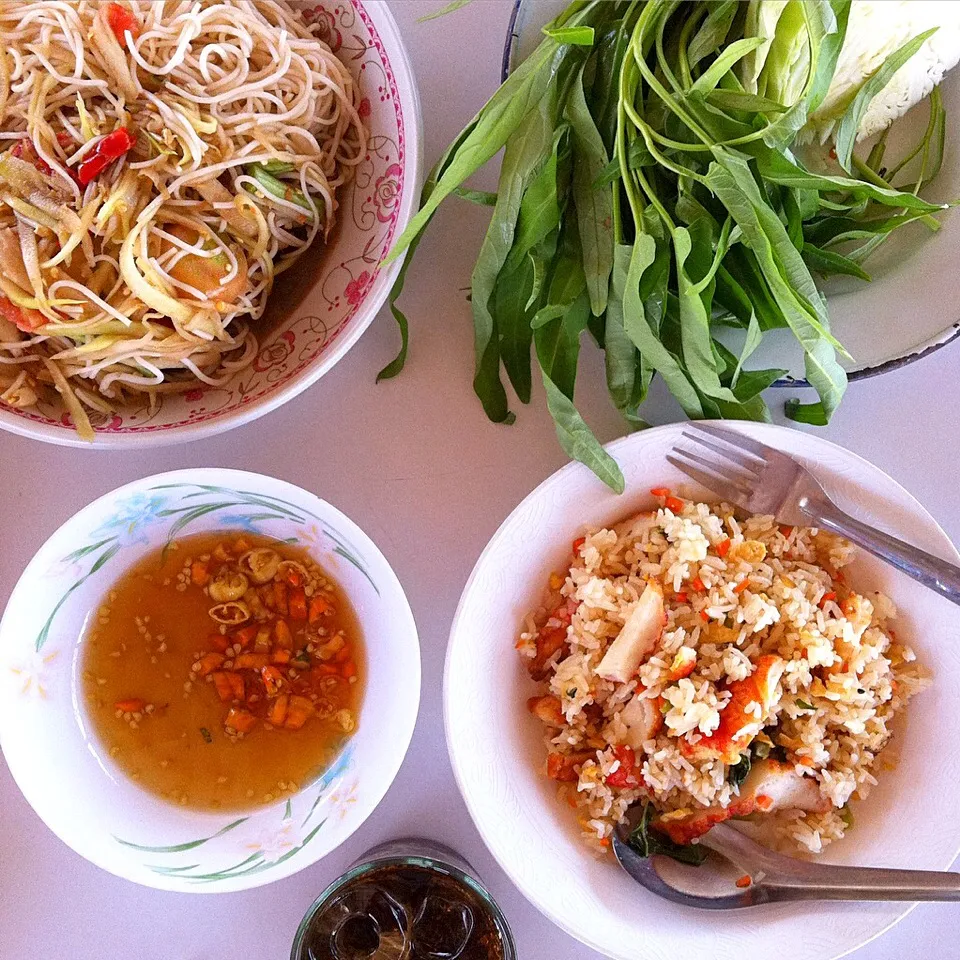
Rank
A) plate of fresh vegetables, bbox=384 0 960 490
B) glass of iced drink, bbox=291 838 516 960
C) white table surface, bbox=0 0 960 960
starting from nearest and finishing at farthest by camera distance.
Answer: plate of fresh vegetables, bbox=384 0 960 490, glass of iced drink, bbox=291 838 516 960, white table surface, bbox=0 0 960 960

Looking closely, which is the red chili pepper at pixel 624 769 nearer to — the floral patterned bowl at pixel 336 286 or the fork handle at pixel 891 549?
the fork handle at pixel 891 549

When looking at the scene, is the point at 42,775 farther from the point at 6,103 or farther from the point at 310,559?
the point at 6,103

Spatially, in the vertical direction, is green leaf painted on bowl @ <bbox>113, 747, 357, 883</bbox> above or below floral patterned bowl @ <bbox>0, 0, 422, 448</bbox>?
below

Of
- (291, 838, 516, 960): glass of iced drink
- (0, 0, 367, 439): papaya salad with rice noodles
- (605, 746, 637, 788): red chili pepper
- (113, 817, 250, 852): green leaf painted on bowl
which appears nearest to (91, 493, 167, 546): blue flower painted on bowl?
(0, 0, 367, 439): papaya salad with rice noodles

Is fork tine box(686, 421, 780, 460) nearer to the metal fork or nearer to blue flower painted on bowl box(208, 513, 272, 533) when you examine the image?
the metal fork

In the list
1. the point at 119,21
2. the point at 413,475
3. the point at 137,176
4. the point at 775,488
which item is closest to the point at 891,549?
the point at 775,488

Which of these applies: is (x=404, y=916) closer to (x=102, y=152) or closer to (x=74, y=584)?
(x=74, y=584)

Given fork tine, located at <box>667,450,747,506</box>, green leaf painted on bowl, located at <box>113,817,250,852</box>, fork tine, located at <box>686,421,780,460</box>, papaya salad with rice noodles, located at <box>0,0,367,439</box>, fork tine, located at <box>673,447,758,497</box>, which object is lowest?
green leaf painted on bowl, located at <box>113,817,250,852</box>
